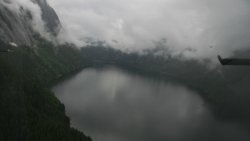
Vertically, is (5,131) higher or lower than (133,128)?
lower

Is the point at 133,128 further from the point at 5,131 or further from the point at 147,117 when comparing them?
the point at 5,131

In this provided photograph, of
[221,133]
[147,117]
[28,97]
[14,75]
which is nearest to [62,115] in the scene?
[28,97]

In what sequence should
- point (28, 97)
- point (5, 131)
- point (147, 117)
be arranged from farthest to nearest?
point (147, 117), point (28, 97), point (5, 131)

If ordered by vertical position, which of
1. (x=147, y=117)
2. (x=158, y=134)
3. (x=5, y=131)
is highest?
(x=147, y=117)

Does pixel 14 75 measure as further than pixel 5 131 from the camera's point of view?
Yes

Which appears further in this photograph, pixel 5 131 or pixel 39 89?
pixel 39 89

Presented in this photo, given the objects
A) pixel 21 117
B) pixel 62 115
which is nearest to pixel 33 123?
pixel 21 117

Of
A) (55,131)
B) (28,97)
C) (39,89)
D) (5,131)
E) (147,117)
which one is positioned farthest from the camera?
(147,117)

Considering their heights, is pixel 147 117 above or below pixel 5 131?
above

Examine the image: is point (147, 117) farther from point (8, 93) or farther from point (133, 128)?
point (8, 93)
